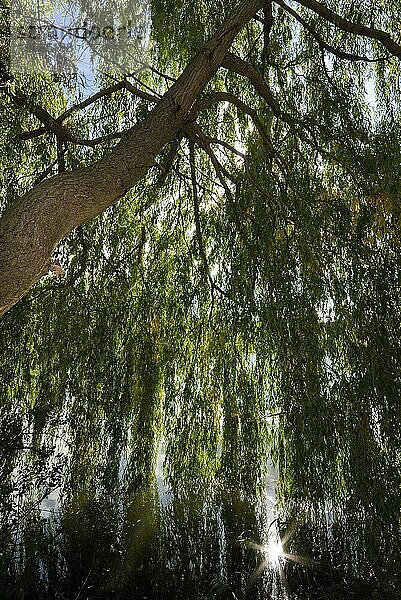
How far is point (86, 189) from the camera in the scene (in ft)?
5.80

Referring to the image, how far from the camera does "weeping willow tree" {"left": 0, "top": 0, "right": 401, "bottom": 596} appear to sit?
1.95m

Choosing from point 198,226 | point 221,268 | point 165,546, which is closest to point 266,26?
point 198,226

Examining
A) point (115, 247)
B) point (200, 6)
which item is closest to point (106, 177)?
point (115, 247)

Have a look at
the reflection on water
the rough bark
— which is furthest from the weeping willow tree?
the reflection on water

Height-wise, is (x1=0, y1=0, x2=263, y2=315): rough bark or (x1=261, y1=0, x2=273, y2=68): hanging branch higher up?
(x1=261, y1=0, x2=273, y2=68): hanging branch

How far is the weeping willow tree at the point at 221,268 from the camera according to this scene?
1949mm

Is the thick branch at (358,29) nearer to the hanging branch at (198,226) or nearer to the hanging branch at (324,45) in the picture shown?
the hanging branch at (324,45)

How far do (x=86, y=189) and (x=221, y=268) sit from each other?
1.27 metres

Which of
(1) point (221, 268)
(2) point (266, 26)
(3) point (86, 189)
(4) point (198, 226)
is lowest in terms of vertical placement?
(3) point (86, 189)

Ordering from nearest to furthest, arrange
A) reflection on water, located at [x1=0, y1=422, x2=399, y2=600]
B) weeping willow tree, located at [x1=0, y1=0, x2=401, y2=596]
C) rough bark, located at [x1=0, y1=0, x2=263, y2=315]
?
rough bark, located at [x1=0, y1=0, x2=263, y2=315] < weeping willow tree, located at [x1=0, y1=0, x2=401, y2=596] < reflection on water, located at [x1=0, y1=422, x2=399, y2=600]

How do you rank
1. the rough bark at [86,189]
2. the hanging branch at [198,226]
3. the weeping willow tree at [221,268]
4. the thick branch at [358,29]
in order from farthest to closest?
the hanging branch at [198,226] → the thick branch at [358,29] → the weeping willow tree at [221,268] → the rough bark at [86,189]

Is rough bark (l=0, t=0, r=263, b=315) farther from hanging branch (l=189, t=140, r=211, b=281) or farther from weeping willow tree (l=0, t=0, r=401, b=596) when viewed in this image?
hanging branch (l=189, t=140, r=211, b=281)

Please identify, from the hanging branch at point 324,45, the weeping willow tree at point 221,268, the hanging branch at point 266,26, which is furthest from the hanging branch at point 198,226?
the hanging branch at point 324,45

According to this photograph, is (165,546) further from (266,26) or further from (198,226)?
(266,26)
